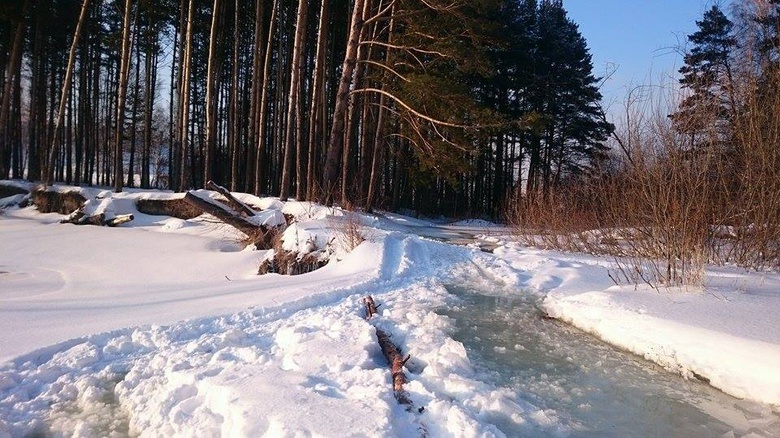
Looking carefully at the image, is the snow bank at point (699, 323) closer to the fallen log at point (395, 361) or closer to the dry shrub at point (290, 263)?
the fallen log at point (395, 361)

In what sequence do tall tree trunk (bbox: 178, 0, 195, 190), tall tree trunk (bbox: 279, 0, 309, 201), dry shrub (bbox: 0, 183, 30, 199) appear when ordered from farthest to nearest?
dry shrub (bbox: 0, 183, 30, 199), tall tree trunk (bbox: 178, 0, 195, 190), tall tree trunk (bbox: 279, 0, 309, 201)

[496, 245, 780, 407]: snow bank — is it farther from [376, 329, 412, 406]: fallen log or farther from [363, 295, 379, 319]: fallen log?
[376, 329, 412, 406]: fallen log

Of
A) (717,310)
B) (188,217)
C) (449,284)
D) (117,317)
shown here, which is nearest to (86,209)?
(188,217)

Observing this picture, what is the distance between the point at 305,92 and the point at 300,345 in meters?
22.9

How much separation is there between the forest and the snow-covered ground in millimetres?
7310

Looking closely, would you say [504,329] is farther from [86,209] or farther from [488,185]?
[488,185]

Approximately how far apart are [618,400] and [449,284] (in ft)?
12.7

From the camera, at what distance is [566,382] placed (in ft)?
12.0

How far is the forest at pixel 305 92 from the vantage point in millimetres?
15336

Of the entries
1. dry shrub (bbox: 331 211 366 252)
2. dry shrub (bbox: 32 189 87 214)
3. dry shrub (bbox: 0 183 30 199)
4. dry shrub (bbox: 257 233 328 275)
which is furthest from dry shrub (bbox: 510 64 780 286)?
dry shrub (bbox: 0 183 30 199)

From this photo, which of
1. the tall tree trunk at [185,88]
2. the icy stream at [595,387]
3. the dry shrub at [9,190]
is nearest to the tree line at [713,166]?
the icy stream at [595,387]

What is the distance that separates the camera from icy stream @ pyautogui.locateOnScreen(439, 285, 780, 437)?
119 inches

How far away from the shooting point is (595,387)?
3623 millimetres

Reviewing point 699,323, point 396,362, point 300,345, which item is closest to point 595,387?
point 699,323
